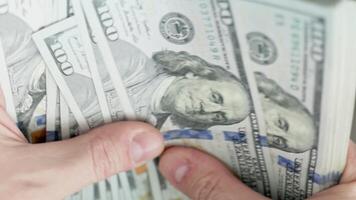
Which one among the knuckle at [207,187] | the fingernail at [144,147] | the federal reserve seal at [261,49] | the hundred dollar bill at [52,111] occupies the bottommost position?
the knuckle at [207,187]

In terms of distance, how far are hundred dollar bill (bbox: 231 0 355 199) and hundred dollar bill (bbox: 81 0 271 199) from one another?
0.02 m

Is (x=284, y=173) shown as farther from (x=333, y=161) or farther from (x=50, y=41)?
(x=50, y=41)

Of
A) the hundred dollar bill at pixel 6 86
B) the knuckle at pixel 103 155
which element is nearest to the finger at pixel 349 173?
the knuckle at pixel 103 155

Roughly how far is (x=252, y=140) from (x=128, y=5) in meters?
0.19

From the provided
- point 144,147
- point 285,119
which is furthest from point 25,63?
point 285,119

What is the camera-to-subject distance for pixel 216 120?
619 mm

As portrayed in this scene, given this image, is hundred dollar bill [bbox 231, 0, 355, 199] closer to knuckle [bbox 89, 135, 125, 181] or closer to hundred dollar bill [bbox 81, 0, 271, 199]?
hundred dollar bill [bbox 81, 0, 271, 199]

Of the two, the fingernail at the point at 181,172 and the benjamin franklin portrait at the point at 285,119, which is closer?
the benjamin franklin portrait at the point at 285,119

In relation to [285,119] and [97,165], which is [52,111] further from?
[285,119]

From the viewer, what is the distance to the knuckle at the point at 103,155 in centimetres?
62

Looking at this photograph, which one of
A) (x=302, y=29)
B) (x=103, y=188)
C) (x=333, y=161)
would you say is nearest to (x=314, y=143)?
(x=333, y=161)

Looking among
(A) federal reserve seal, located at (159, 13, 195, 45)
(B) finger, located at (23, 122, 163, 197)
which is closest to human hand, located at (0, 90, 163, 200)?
(B) finger, located at (23, 122, 163, 197)

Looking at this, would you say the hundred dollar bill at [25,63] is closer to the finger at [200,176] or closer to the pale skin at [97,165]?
the pale skin at [97,165]

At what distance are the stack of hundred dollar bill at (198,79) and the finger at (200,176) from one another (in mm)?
14
